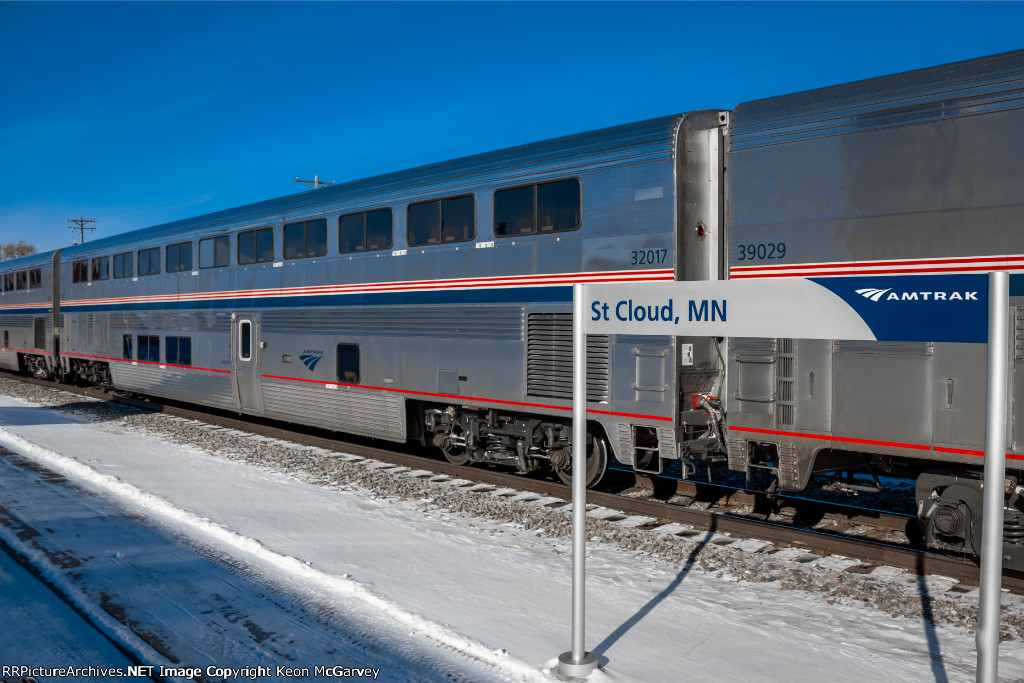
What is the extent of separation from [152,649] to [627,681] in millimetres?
2828

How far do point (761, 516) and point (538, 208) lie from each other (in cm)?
416

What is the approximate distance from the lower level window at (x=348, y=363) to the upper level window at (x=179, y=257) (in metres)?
5.94

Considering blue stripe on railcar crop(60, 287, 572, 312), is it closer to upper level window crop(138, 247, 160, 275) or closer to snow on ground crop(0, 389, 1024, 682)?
upper level window crop(138, 247, 160, 275)

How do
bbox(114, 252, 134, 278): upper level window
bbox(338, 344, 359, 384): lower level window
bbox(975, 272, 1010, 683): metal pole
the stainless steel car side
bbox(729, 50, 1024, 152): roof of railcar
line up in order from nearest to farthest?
bbox(975, 272, 1010, 683): metal pole < bbox(729, 50, 1024, 152): roof of railcar < the stainless steel car side < bbox(338, 344, 359, 384): lower level window < bbox(114, 252, 134, 278): upper level window

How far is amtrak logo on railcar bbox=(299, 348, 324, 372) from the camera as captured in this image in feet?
40.2

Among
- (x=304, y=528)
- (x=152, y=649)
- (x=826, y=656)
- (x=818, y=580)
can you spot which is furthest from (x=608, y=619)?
(x=304, y=528)

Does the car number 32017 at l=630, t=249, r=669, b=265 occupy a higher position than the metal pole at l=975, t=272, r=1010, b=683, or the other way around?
the car number 32017 at l=630, t=249, r=669, b=265

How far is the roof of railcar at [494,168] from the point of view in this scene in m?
7.94

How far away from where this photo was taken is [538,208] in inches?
351

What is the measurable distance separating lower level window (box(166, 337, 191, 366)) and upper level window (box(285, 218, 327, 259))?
437cm

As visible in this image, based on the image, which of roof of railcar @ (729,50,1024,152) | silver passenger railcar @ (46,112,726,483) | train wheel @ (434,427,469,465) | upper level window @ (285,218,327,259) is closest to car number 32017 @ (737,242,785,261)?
silver passenger railcar @ (46,112,726,483)

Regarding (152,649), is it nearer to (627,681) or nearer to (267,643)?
(267,643)

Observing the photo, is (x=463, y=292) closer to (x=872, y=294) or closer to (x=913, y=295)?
(x=872, y=294)

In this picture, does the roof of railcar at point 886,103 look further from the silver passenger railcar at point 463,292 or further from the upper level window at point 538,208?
the upper level window at point 538,208
